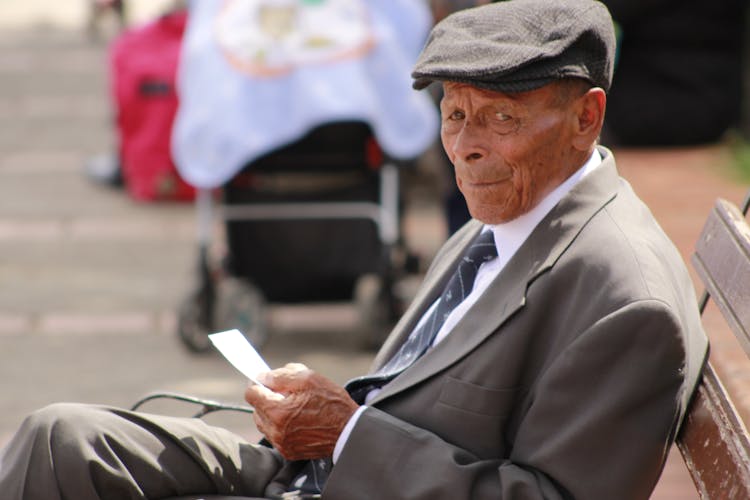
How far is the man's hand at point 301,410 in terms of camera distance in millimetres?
2479

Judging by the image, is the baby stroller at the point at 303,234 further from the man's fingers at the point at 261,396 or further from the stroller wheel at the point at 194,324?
the man's fingers at the point at 261,396

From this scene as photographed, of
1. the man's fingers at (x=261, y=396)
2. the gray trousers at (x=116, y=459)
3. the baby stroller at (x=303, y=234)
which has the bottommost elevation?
the baby stroller at (x=303, y=234)

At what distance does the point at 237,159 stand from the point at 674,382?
133 inches

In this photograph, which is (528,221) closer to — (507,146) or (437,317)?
(507,146)

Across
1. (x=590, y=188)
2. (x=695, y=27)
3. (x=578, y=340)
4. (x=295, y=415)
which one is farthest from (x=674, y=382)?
(x=695, y=27)

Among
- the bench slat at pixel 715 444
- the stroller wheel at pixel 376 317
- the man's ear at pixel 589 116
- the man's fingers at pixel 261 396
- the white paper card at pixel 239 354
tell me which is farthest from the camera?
the stroller wheel at pixel 376 317

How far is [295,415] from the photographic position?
2.49 metres

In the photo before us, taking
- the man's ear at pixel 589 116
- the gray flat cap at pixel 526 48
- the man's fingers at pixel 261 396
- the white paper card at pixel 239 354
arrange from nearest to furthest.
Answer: the gray flat cap at pixel 526 48, the man's ear at pixel 589 116, the man's fingers at pixel 261 396, the white paper card at pixel 239 354

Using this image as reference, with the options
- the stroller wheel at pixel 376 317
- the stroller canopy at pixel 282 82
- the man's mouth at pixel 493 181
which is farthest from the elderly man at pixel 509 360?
the stroller wheel at pixel 376 317

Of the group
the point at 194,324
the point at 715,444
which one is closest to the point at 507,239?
the point at 715,444

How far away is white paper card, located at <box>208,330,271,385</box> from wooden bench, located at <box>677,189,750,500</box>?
798 millimetres

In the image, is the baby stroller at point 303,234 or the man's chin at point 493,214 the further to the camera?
the baby stroller at point 303,234

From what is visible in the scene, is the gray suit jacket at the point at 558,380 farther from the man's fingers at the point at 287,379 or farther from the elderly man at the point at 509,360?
the man's fingers at the point at 287,379

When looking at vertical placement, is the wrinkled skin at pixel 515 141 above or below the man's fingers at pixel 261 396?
above
